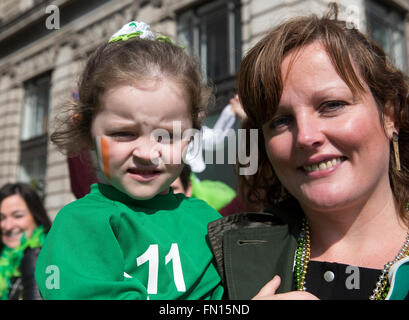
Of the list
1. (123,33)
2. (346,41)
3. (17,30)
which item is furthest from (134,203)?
(17,30)

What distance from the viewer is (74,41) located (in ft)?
34.9

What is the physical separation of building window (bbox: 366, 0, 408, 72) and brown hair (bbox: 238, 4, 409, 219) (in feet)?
22.7

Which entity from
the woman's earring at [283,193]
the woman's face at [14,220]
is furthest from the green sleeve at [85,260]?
the woman's face at [14,220]

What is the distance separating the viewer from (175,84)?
1.52m

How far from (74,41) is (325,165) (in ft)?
34.2

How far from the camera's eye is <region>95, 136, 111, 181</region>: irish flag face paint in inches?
56.6

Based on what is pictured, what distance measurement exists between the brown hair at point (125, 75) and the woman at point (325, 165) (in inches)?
8.2

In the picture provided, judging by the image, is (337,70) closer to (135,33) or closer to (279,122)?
(279,122)

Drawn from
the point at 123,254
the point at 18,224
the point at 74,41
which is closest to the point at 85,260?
the point at 123,254

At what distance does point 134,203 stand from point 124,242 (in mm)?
172

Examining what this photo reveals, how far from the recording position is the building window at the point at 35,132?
1172cm

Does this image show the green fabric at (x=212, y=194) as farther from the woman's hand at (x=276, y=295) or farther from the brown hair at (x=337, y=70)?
the woman's hand at (x=276, y=295)

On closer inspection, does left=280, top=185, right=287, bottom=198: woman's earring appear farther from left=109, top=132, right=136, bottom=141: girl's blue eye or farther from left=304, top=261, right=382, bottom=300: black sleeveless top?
left=109, top=132, right=136, bottom=141: girl's blue eye
